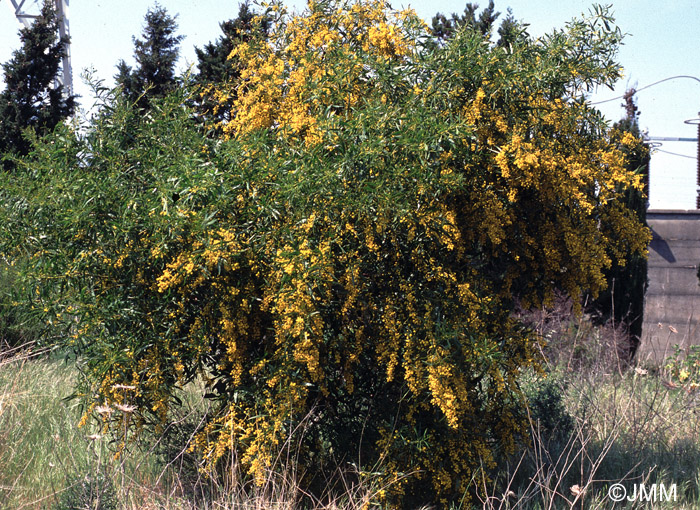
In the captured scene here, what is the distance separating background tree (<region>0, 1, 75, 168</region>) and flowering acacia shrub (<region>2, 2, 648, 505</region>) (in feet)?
25.0

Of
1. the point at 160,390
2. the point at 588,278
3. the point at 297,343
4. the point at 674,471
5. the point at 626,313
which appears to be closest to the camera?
the point at 297,343

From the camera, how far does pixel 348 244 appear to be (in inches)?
141

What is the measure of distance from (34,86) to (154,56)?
1.94 meters

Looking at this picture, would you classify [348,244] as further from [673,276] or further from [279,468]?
[673,276]

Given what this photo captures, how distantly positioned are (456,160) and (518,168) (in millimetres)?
331

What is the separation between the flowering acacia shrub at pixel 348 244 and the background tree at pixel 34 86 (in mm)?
7631

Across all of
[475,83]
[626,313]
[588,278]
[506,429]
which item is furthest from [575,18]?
[626,313]

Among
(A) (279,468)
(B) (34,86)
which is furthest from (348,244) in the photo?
(B) (34,86)

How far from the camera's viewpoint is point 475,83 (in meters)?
3.83

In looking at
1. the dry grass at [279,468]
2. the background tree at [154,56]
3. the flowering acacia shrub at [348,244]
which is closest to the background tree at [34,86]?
the background tree at [154,56]

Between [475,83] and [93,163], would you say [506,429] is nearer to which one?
[475,83]

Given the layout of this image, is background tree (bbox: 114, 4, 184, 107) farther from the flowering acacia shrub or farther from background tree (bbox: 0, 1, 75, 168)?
the flowering acacia shrub

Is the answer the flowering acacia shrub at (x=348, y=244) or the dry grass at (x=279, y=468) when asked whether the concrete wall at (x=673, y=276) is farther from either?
the flowering acacia shrub at (x=348, y=244)

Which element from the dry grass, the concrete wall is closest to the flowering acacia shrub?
the dry grass
